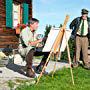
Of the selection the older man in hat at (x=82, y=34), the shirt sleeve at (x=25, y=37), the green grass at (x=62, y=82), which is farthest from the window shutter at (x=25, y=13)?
the shirt sleeve at (x=25, y=37)

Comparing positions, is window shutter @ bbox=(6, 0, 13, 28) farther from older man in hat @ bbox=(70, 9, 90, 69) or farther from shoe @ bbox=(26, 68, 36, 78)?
shoe @ bbox=(26, 68, 36, 78)

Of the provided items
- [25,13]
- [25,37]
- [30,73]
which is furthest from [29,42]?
[25,13]

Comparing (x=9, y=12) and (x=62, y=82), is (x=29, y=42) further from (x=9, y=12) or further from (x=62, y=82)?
(x=9, y=12)

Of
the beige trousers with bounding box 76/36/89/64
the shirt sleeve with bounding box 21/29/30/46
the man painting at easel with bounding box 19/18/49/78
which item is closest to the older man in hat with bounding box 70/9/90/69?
the beige trousers with bounding box 76/36/89/64

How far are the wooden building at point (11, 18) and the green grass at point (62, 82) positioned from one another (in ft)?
21.3

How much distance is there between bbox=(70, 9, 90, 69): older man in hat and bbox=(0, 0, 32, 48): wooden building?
206 inches

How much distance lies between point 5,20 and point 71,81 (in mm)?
8769

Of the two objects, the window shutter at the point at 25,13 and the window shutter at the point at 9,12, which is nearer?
the window shutter at the point at 9,12

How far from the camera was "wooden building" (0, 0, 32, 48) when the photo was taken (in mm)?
18688

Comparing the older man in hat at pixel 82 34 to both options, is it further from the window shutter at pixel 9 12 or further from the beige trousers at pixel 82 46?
the window shutter at pixel 9 12

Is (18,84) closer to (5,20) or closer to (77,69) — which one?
(77,69)

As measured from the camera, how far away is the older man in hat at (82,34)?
530 inches

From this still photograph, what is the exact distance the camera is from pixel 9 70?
1260 centimetres

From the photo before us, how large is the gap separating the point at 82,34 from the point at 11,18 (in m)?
6.08
